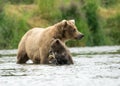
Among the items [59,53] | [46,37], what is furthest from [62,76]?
[46,37]

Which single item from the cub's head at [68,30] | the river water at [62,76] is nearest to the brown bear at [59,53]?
the river water at [62,76]

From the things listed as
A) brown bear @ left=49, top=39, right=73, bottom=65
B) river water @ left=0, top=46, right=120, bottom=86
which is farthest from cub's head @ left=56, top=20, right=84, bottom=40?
river water @ left=0, top=46, right=120, bottom=86

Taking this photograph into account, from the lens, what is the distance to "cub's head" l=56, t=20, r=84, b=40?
20.2 meters

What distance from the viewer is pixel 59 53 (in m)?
19.0

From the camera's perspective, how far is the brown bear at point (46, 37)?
1969 centimetres

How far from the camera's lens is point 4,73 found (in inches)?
658

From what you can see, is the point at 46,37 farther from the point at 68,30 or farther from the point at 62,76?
the point at 62,76

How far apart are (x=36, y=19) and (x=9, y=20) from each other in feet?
22.6

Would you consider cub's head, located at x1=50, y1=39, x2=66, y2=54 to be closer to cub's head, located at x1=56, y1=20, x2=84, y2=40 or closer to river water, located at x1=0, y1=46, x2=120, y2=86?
river water, located at x1=0, y1=46, x2=120, y2=86

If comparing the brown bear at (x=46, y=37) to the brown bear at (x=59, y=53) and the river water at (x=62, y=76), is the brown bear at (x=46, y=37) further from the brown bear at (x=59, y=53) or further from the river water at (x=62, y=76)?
the river water at (x=62, y=76)

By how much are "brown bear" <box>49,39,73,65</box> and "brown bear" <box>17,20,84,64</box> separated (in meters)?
0.49

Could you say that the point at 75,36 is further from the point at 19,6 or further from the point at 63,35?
the point at 19,6

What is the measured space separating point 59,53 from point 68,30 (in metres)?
1.53

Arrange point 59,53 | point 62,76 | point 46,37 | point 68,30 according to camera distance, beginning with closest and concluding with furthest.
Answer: point 62,76 → point 59,53 → point 46,37 → point 68,30
